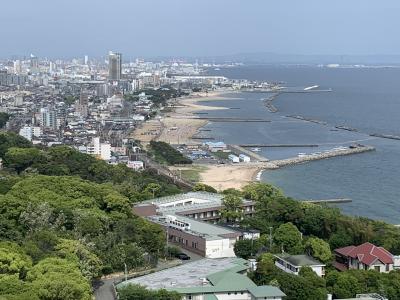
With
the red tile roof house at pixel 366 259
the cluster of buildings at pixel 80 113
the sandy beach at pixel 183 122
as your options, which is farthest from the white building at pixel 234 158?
the red tile roof house at pixel 366 259

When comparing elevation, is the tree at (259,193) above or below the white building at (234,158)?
above

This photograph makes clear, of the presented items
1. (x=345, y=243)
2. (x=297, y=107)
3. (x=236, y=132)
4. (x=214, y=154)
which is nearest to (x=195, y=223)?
(x=345, y=243)

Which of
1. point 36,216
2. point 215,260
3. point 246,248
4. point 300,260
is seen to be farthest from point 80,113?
point 300,260

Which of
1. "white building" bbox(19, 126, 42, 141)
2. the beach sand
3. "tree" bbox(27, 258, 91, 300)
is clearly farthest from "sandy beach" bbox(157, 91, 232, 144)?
"tree" bbox(27, 258, 91, 300)

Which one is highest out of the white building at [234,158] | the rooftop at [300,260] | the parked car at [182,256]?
the rooftop at [300,260]

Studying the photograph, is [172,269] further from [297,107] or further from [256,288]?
[297,107]

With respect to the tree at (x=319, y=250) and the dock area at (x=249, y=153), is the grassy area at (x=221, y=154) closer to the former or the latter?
the dock area at (x=249, y=153)

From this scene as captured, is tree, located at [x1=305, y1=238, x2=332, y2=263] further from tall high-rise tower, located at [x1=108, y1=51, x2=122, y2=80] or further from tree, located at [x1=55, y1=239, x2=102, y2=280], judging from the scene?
tall high-rise tower, located at [x1=108, y1=51, x2=122, y2=80]
